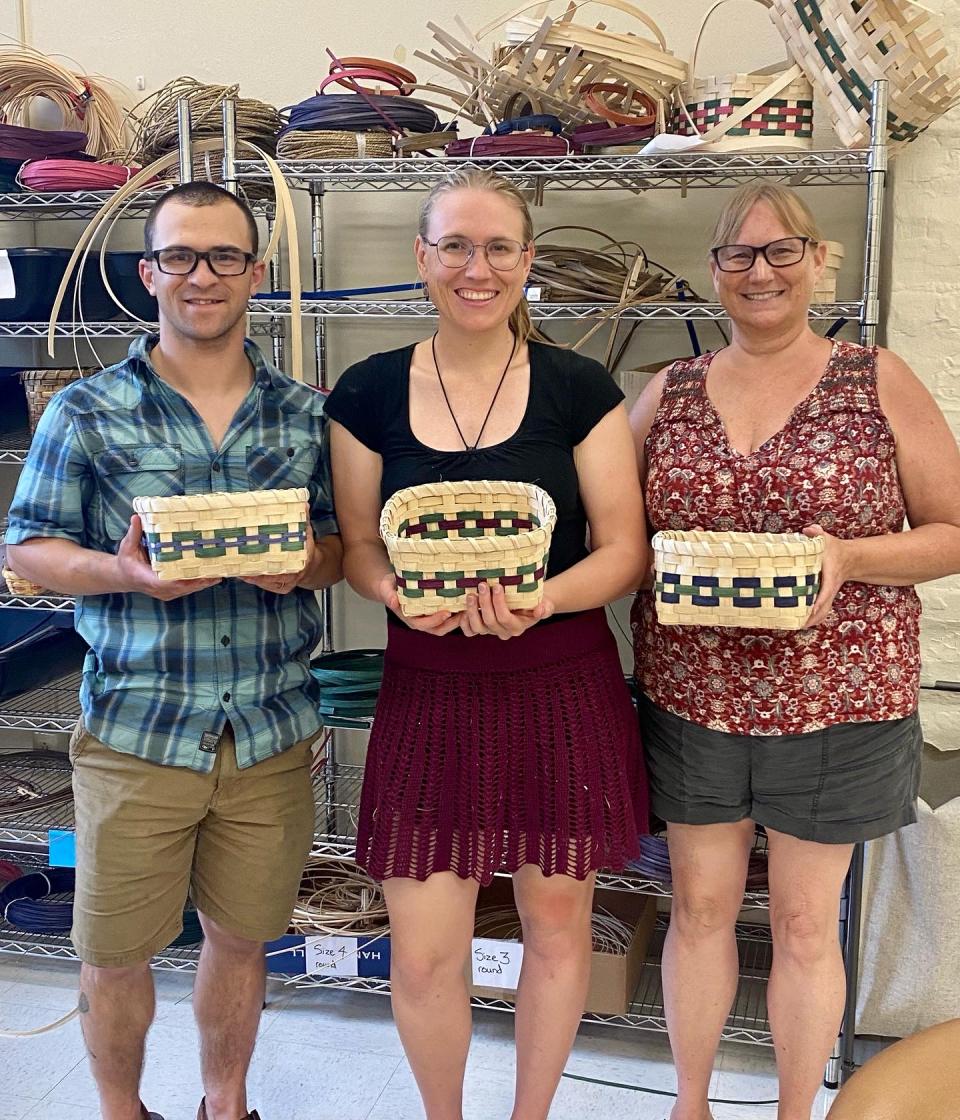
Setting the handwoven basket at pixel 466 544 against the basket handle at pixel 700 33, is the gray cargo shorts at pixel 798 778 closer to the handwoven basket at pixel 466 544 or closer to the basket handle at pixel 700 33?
the handwoven basket at pixel 466 544

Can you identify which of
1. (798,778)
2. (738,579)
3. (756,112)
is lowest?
(798,778)

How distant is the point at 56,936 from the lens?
2.93m

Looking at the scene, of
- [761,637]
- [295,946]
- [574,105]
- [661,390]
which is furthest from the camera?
[295,946]

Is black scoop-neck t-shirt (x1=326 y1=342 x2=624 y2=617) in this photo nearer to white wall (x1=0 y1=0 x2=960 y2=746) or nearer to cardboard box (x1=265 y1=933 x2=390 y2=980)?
white wall (x1=0 y1=0 x2=960 y2=746)

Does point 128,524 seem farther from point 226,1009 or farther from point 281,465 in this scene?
point 226,1009

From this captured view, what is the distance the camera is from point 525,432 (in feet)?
5.89

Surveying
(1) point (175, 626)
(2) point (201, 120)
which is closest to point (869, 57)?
(2) point (201, 120)

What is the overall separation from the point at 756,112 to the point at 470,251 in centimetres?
92

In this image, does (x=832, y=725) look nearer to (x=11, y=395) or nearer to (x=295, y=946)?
(x=295, y=946)

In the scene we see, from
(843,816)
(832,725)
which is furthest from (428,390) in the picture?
(843,816)

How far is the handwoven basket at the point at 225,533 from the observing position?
1654 mm

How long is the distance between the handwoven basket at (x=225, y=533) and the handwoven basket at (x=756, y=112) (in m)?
1.20

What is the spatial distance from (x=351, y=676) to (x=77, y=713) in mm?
824

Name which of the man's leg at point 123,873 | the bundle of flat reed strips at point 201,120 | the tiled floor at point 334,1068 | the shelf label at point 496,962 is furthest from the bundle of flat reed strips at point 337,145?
the tiled floor at point 334,1068
